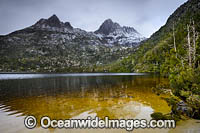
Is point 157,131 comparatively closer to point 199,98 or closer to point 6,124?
point 199,98

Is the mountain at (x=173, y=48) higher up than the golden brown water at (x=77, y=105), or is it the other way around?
the mountain at (x=173, y=48)

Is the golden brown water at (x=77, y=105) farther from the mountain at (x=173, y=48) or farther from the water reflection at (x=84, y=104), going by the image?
the mountain at (x=173, y=48)

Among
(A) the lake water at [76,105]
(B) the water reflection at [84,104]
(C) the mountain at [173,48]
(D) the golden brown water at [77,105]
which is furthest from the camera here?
(C) the mountain at [173,48]

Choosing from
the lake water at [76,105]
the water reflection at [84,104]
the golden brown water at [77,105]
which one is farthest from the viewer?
the water reflection at [84,104]

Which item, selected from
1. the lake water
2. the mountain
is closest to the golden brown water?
the lake water

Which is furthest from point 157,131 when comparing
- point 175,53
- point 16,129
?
point 175,53

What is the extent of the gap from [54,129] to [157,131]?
6.34m

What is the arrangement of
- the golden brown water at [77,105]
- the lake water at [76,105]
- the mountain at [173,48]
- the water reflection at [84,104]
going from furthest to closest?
the mountain at [173,48], the water reflection at [84,104], the golden brown water at [77,105], the lake water at [76,105]

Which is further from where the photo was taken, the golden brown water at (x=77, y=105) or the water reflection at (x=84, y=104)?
the water reflection at (x=84, y=104)

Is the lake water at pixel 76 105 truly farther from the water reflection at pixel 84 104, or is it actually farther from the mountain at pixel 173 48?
the mountain at pixel 173 48

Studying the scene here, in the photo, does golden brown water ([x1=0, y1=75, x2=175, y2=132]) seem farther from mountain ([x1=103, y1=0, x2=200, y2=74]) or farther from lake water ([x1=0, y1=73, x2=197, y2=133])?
mountain ([x1=103, y1=0, x2=200, y2=74])

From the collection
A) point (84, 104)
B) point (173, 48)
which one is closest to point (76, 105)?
point (84, 104)

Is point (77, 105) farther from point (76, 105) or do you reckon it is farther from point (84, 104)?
point (84, 104)

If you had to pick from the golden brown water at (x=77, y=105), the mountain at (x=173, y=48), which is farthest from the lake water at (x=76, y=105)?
the mountain at (x=173, y=48)
